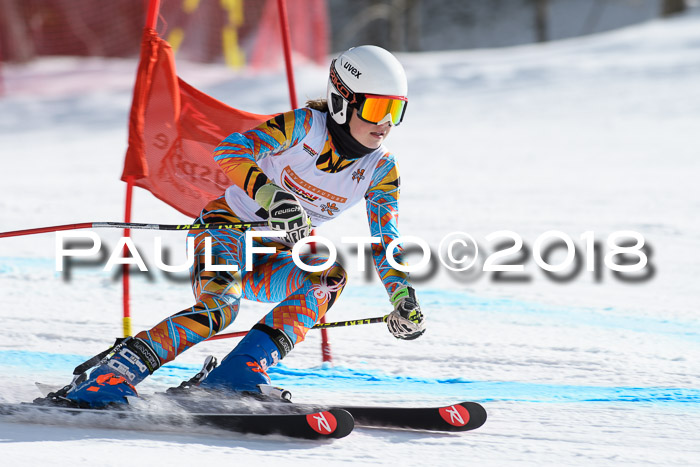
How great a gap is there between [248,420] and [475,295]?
2876 millimetres

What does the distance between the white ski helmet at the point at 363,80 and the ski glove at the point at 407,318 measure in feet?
2.17

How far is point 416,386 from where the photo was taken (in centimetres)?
363

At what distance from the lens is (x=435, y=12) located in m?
27.8

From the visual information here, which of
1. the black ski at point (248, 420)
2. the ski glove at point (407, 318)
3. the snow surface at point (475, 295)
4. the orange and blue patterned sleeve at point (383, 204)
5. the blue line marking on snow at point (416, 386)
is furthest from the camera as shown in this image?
the blue line marking on snow at point (416, 386)

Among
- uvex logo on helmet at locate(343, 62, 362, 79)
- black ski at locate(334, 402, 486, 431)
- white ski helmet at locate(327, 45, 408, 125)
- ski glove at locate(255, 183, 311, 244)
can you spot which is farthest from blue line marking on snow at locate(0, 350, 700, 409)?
uvex logo on helmet at locate(343, 62, 362, 79)

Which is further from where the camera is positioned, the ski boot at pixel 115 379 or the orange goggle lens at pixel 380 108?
the orange goggle lens at pixel 380 108

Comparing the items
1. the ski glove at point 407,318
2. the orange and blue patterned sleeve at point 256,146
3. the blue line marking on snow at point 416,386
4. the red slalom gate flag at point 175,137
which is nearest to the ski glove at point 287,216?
the orange and blue patterned sleeve at point 256,146

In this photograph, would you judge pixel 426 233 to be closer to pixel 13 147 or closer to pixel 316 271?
pixel 316 271

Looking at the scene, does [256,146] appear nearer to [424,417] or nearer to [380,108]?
[380,108]

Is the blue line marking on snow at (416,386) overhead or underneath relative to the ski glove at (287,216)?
underneath

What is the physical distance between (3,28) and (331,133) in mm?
16651

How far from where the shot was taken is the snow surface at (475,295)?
2.77 meters

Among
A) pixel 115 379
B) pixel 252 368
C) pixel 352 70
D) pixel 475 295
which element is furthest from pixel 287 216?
pixel 475 295

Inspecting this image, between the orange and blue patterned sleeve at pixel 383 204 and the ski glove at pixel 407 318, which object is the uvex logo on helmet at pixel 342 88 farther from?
the ski glove at pixel 407 318
